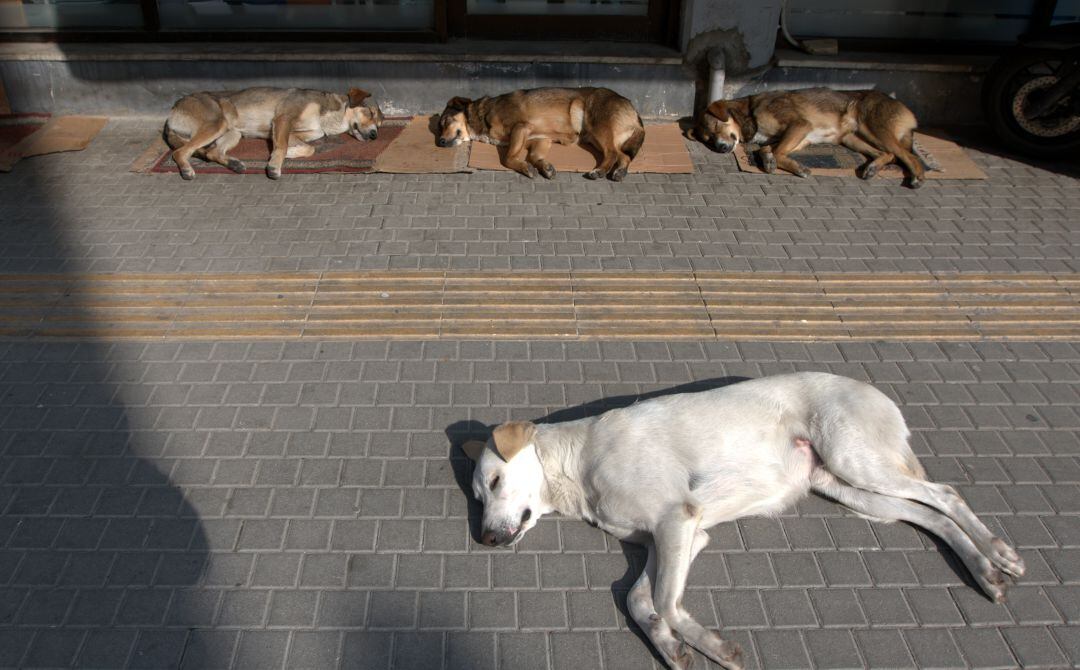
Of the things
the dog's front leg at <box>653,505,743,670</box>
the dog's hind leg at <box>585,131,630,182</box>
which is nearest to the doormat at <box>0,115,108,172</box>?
the dog's hind leg at <box>585,131,630,182</box>

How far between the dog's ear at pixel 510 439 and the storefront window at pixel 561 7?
6536 millimetres

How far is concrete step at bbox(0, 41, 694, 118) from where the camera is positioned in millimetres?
8375

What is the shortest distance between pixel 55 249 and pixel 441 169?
3400mm

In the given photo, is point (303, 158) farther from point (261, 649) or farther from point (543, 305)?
point (261, 649)

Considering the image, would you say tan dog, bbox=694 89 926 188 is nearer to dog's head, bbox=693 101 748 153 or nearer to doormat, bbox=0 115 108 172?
dog's head, bbox=693 101 748 153

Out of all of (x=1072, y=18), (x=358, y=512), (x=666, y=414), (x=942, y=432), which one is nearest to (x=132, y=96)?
(x=358, y=512)

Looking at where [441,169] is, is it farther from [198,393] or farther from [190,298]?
A: [198,393]

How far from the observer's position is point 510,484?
382cm

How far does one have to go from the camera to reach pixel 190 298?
575 centimetres

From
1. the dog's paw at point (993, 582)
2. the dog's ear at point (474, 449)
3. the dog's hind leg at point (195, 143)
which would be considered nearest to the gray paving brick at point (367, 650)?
the dog's ear at point (474, 449)

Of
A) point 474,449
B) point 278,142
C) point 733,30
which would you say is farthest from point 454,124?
point 474,449

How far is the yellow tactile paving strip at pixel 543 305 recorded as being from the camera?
5.42 m

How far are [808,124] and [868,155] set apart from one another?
703mm

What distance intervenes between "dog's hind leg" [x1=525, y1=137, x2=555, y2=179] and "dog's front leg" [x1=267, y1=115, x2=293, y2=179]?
8.00 feet
